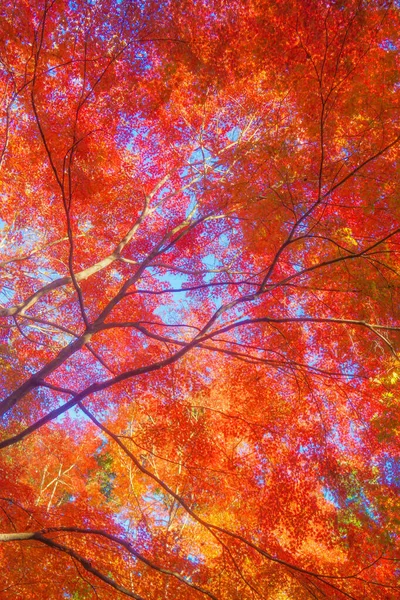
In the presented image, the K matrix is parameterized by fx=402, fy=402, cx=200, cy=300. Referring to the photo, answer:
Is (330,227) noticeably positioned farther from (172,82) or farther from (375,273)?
(172,82)

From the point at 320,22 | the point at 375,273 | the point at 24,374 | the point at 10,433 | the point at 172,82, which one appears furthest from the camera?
the point at 10,433

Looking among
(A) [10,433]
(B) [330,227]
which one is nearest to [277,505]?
(B) [330,227]

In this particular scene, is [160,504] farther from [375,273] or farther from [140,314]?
[375,273]

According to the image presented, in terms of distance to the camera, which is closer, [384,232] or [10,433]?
[384,232]

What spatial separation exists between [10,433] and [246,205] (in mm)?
7080

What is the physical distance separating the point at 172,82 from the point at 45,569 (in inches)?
Result: 285

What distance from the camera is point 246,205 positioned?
712 centimetres

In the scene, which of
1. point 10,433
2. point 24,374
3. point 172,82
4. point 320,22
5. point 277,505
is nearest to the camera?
point 320,22

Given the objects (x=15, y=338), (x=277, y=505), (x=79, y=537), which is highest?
(x=15, y=338)

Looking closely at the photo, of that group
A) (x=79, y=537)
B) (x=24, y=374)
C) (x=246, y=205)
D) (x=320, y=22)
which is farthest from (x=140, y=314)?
(x=320, y=22)

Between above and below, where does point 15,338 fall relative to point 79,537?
above

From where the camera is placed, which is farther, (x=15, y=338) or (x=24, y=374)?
(x=15, y=338)

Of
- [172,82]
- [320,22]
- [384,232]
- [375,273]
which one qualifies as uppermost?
[172,82]

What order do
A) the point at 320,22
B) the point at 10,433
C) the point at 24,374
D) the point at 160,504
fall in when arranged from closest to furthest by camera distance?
1. the point at 320,22
2. the point at 24,374
3. the point at 10,433
4. the point at 160,504
